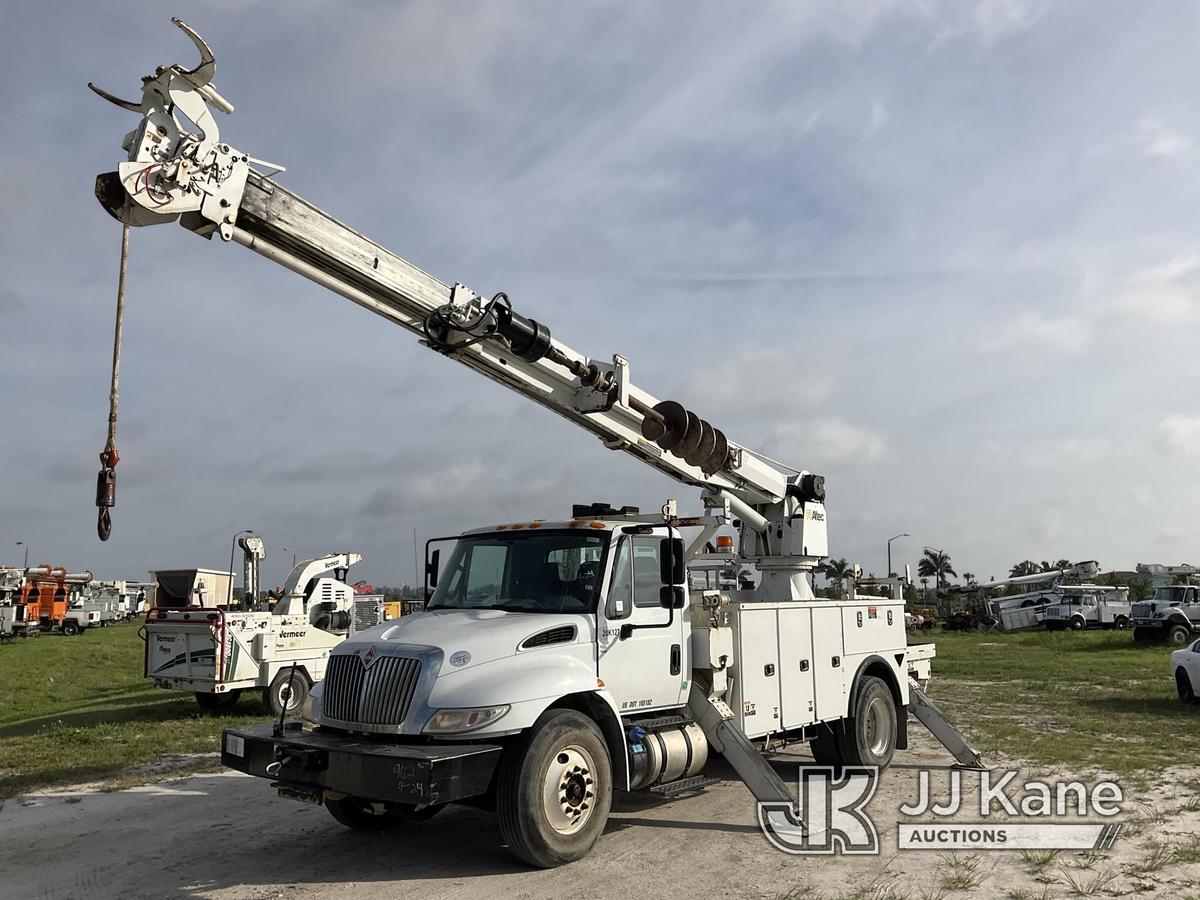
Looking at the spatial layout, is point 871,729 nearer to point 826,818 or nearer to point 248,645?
point 826,818

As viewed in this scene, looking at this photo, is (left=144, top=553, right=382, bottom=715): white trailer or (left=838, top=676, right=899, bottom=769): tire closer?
(left=838, top=676, right=899, bottom=769): tire

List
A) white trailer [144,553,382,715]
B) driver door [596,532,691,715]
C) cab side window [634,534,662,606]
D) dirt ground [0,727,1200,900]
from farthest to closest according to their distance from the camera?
1. white trailer [144,553,382,715]
2. cab side window [634,534,662,606]
3. driver door [596,532,691,715]
4. dirt ground [0,727,1200,900]

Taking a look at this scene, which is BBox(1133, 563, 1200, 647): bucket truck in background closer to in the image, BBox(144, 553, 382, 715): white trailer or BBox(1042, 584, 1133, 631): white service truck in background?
BBox(1042, 584, 1133, 631): white service truck in background

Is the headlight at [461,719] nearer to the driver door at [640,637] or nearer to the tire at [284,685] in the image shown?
the driver door at [640,637]

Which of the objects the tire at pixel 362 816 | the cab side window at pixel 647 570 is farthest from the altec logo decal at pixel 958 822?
the tire at pixel 362 816

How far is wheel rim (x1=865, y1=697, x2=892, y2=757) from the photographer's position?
34.1 ft

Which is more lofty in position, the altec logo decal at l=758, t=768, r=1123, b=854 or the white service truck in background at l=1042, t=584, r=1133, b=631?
the white service truck in background at l=1042, t=584, r=1133, b=631

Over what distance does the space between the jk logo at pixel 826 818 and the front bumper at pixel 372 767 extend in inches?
104

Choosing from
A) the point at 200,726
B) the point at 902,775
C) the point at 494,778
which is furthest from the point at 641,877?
the point at 200,726

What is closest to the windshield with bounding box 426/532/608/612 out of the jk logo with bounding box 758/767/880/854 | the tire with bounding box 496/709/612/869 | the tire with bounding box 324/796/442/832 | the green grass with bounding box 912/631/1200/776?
the tire with bounding box 496/709/612/869

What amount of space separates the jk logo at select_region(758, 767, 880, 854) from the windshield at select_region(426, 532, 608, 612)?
94.5 inches

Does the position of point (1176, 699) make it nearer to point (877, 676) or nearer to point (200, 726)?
point (877, 676)

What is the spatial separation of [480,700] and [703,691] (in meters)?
2.66

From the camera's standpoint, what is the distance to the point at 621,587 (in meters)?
7.73
